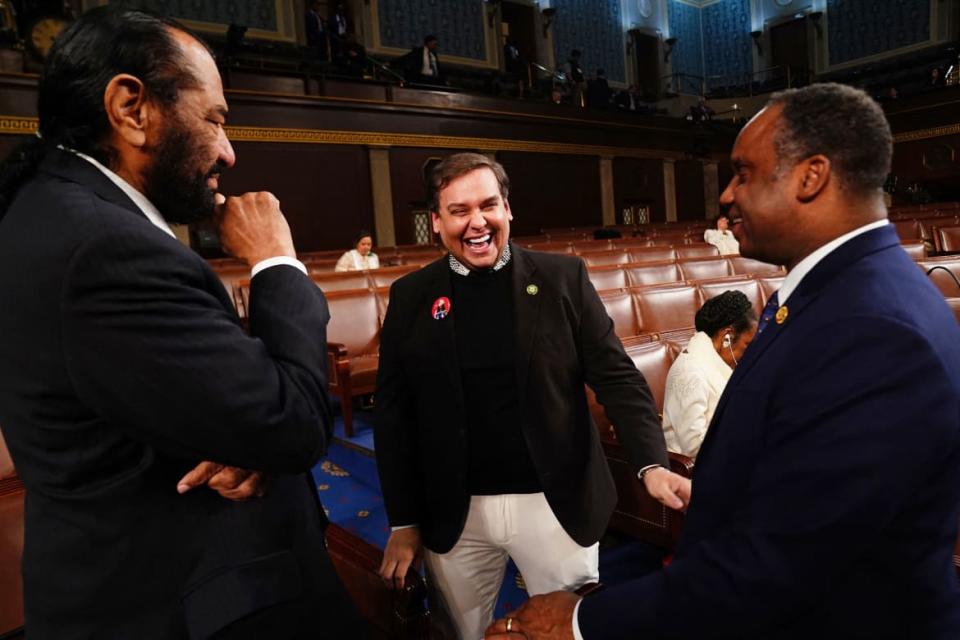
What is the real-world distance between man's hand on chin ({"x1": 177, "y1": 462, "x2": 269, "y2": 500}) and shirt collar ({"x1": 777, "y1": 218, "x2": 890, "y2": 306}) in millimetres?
711

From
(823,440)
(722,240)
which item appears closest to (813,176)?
(823,440)

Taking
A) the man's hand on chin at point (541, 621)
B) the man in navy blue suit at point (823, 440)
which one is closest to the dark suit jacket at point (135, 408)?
the man's hand on chin at point (541, 621)

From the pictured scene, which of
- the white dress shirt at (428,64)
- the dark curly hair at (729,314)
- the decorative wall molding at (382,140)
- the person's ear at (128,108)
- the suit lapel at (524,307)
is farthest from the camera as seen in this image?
the white dress shirt at (428,64)

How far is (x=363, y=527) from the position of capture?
2.79m

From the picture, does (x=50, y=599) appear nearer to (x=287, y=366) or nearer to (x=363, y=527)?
(x=287, y=366)

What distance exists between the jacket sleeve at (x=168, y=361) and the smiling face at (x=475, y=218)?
78 cm

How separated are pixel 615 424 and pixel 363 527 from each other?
1.63 m

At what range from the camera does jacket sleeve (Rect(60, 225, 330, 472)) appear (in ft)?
2.23

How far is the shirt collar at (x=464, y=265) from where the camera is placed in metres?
1.52

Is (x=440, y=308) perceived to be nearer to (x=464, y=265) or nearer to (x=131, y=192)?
(x=464, y=265)

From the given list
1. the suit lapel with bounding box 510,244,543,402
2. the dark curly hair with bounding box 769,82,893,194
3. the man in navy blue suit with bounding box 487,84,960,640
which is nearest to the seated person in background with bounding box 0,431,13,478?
the suit lapel with bounding box 510,244,543,402

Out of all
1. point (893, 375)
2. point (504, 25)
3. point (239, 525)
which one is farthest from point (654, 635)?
point (504, 25)

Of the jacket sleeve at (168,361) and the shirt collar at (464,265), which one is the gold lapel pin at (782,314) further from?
the shirt collar at (464,265)

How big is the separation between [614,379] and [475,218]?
49cm
